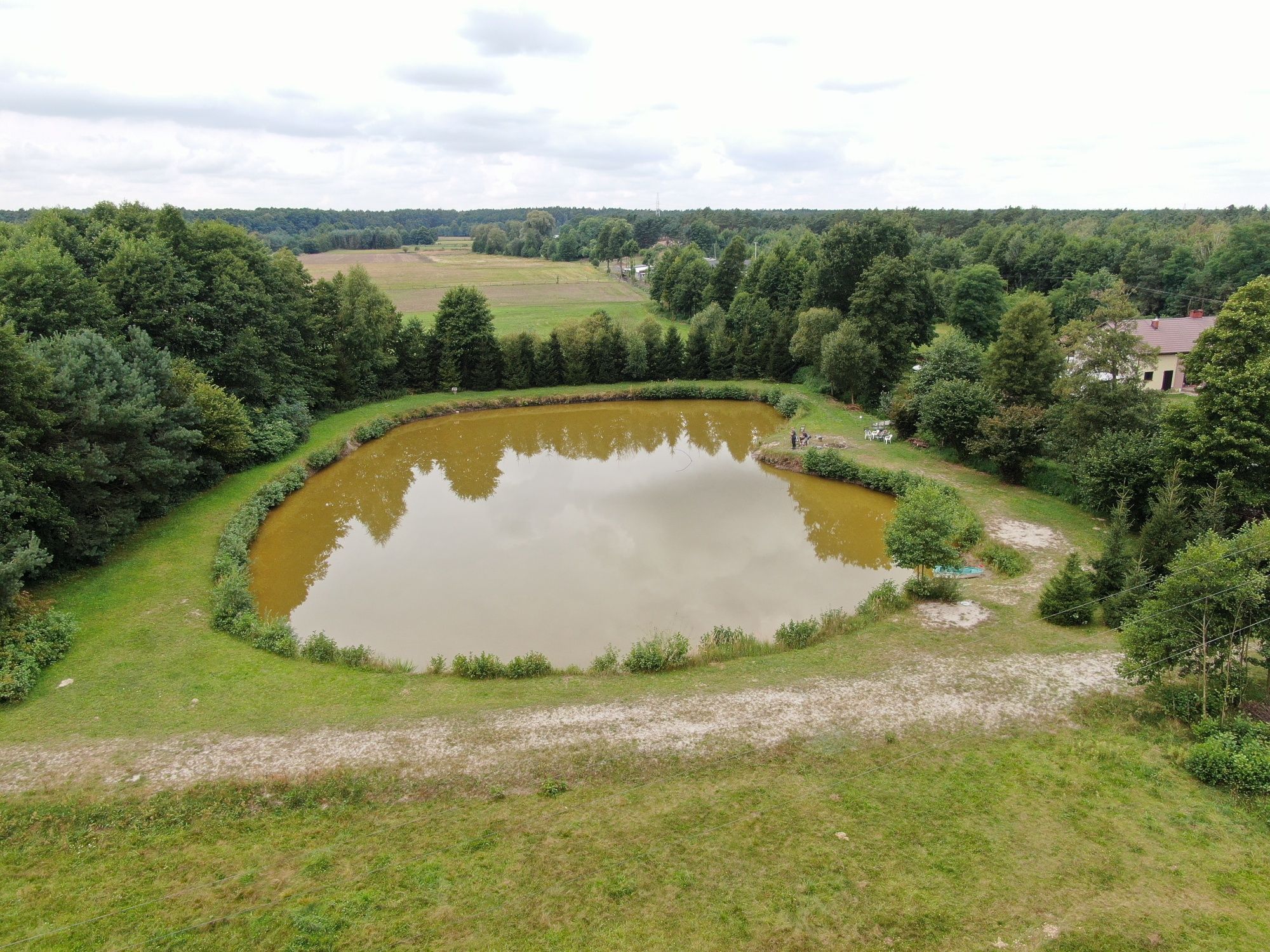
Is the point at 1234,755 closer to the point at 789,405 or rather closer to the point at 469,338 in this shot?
the point at 789,405

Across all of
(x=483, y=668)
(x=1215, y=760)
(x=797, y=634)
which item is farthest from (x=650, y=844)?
(x=1215, y=760)

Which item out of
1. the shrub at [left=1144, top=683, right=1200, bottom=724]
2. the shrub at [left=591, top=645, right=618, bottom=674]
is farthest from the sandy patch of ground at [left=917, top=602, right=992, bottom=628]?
the shrub at [left=591, top=645, right=618, bottom=674]

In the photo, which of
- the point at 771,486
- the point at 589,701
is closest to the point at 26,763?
the point at 589,701

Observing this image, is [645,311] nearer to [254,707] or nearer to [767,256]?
[767,256]

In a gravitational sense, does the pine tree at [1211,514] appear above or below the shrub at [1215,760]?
above

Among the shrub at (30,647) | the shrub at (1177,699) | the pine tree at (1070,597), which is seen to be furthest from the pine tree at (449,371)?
the shrub at (1177,699)

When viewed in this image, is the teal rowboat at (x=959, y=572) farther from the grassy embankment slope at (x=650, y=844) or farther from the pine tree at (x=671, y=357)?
the pine tree at (x=671, y=357)
